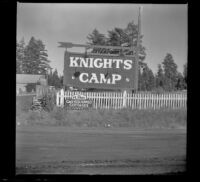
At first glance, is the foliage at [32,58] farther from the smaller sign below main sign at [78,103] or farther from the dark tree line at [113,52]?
the smaller sign below main sign at [78,103]

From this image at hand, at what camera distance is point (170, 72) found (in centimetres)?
680

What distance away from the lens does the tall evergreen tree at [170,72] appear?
669cm

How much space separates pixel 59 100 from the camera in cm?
666

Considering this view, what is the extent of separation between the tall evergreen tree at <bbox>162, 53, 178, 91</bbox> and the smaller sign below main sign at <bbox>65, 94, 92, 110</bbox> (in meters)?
1.29

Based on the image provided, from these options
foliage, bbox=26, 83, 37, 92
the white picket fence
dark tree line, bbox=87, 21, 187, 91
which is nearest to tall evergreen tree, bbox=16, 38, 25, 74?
foliage, bbox=26, 83, 37, 92

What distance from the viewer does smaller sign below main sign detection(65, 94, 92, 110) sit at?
662 centimetres

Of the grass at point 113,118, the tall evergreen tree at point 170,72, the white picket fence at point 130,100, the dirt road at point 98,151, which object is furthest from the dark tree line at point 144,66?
the dirt road at point 98,151

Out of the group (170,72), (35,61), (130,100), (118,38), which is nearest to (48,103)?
(35,61)

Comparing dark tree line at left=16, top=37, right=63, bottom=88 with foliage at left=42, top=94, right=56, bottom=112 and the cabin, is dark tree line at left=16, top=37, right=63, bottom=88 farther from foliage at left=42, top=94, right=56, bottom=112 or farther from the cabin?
foliage at left=42, top=94, right=56, bottom=112
